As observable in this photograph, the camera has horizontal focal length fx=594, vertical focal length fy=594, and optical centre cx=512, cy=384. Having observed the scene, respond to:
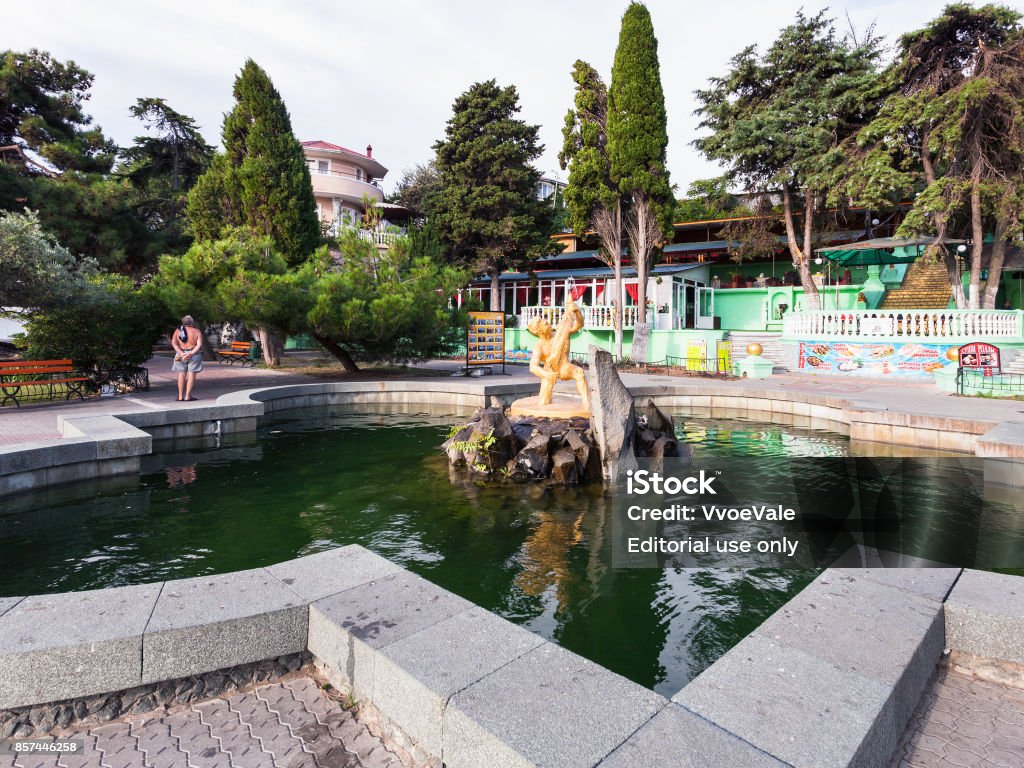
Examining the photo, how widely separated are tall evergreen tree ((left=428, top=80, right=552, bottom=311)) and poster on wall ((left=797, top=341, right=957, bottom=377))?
14.1 metres

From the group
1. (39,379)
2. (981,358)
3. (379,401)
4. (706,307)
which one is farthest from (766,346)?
(39,379)

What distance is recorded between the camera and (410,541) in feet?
19.1

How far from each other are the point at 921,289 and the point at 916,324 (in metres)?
10.8

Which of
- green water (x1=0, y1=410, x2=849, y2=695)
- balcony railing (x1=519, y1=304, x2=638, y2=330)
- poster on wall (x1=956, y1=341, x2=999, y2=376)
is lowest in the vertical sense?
green water (x1=0, y1=410, x2=849, y2=695)

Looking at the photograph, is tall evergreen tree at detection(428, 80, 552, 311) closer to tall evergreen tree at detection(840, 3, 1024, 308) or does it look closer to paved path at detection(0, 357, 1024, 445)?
paved path at detection(0, 357, 1024, 445)

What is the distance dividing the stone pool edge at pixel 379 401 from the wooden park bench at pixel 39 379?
128 inches

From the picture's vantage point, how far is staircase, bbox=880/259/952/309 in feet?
84.2

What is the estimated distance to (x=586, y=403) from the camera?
930 cm

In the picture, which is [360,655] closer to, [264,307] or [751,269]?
[264,307]

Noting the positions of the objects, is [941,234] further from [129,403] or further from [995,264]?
[129,403]

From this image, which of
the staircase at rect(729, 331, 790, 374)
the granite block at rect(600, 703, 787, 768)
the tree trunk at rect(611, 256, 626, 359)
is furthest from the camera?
the tree trunk at rect(611, 256, 626, 359)

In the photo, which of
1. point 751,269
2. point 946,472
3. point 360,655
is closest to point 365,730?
point 360,655

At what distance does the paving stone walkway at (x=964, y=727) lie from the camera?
8.04 feet

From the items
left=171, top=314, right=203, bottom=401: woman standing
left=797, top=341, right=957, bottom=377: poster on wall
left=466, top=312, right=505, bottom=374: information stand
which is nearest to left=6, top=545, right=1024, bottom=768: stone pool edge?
left=171, top=314, right=203, bottom=401: woman standing
